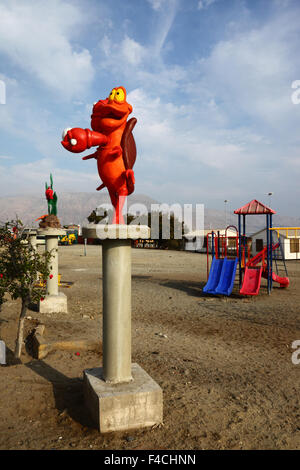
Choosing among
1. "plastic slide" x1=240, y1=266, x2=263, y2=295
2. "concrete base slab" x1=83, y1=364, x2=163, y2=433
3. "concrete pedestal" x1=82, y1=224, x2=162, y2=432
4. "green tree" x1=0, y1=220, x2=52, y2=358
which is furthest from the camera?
"plastic slide" x1=240, y1=266, x2=263, y2=295

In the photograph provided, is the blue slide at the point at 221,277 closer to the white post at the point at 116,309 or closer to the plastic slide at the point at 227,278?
the plastic slide at the point at 227,278

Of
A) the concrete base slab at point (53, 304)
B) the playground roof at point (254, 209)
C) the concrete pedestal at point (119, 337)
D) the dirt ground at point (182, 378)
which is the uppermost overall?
the playground roof at point (254, 209)

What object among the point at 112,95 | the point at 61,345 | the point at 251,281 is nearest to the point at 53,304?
the point at 61,345

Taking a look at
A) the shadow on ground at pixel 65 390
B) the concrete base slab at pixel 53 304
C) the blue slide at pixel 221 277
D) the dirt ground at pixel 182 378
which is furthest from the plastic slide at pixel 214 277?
the shadow on ground at pixel 65 390

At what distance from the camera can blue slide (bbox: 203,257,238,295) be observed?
11242 millimetres

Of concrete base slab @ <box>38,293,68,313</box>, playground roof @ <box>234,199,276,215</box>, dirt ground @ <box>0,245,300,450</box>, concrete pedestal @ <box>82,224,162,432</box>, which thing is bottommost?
dirt ground @ <box>0,245,300,450</box>

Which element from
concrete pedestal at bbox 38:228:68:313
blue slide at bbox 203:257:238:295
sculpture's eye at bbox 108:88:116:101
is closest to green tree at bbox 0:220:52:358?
sculpture's eye at bbox 108:88:116:101

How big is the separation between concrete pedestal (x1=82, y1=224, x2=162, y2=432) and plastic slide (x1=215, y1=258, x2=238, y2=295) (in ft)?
25.3

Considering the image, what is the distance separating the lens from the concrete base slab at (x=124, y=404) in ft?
11.0

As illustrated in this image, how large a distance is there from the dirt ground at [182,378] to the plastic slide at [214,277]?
1.50m

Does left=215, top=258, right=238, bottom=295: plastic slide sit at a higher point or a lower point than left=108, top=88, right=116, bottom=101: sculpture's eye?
lower

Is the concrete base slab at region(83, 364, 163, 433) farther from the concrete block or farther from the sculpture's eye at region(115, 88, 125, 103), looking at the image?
the sculpture's eye at region(115, 88, 125, 103)

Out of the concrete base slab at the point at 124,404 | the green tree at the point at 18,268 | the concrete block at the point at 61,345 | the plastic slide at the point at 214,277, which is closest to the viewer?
the concrete base slab at the point at 124,404

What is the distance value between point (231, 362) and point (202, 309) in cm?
391
